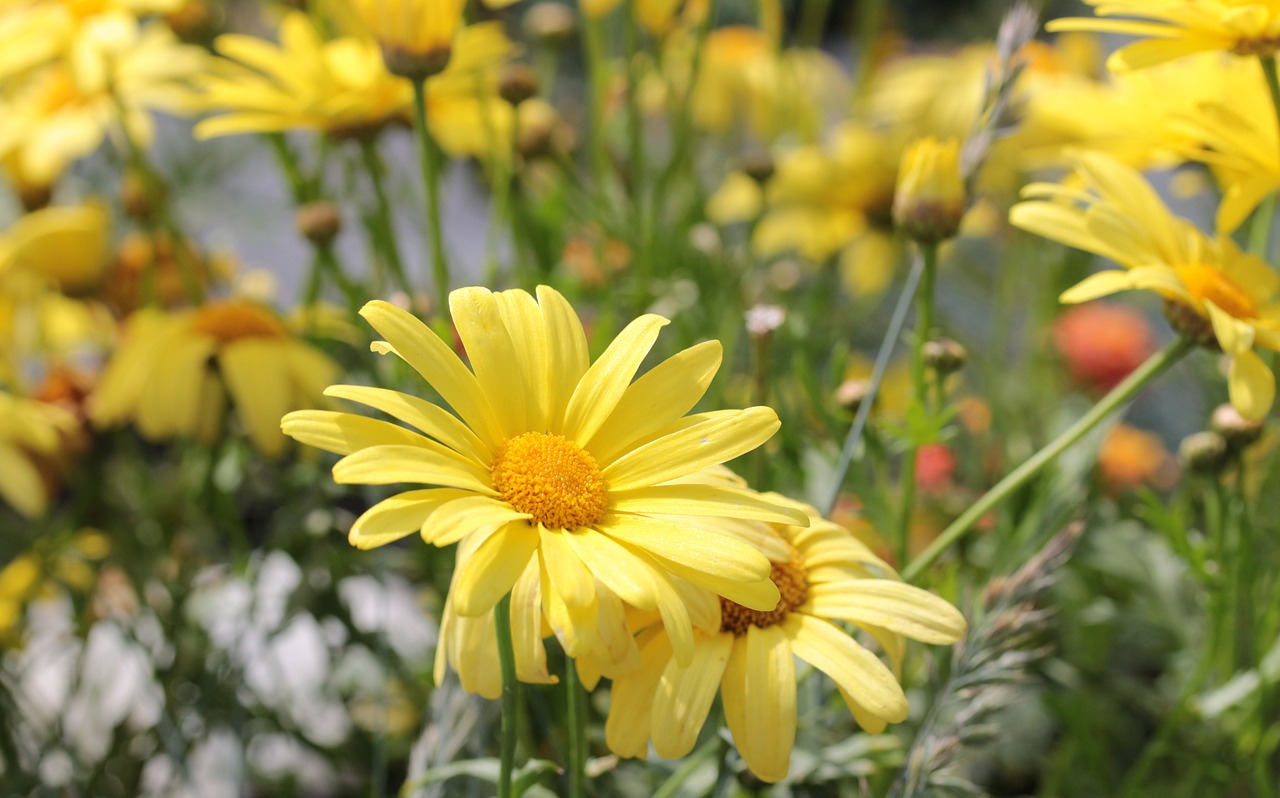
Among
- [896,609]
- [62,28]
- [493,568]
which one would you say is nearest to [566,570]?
[493,568]

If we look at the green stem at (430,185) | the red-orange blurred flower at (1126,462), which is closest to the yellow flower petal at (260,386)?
the green stem at (430,185)

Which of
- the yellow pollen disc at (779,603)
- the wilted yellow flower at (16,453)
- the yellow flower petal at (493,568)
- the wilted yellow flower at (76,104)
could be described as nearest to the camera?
the yellow flower petal at (493,568)

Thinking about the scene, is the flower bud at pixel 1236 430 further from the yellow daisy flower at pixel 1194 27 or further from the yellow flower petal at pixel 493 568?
the yellow flower petal at pixel 493 568

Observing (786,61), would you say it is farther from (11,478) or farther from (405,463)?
(405,463)

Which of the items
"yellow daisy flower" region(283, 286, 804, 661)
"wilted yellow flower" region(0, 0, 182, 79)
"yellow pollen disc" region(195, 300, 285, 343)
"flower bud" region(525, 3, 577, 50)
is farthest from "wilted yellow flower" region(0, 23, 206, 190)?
"yellow daisy flower" region(283, 286, 804, 661)

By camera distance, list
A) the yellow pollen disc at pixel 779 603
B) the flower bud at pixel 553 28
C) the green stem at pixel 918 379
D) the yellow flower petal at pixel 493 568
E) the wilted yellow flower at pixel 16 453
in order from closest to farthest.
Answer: the yellow flower petal at pixel 493 568 → the yellow pollen disc at pixel 779 603 → the green stem at pixel 918 379 → the wilted yellow flower at pixel 16 453 → the flower bud at pixel 553 28

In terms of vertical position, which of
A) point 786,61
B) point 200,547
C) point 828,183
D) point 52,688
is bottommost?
point 52,688

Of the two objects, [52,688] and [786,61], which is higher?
[786,61]

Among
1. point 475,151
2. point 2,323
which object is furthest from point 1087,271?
point 2,323
